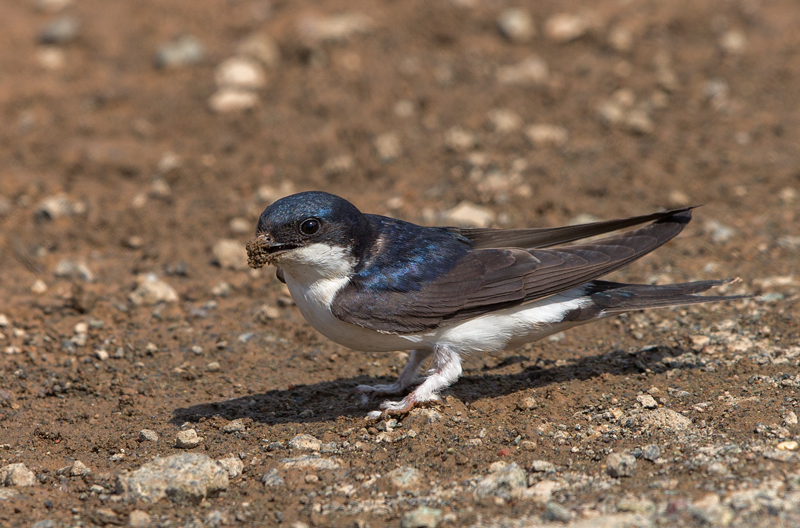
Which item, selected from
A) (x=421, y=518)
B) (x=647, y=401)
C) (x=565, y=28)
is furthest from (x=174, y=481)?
(x=565, y=28)

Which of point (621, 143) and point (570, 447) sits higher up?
point (621, 143)

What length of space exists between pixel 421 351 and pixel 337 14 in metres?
5.62

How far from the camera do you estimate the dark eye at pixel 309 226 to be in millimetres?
4160

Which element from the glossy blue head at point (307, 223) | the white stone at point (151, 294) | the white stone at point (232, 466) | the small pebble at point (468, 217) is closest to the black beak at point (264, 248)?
the glossy blue head at point (307, 223)

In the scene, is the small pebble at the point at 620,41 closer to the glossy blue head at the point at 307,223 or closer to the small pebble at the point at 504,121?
the small pebble at the point at 504,121

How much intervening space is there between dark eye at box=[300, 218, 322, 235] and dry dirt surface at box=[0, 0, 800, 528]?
1.00 meters

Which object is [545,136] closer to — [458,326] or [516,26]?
[516,26]

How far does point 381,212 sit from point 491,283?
2514 mm

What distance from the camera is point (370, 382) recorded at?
16.4 ft

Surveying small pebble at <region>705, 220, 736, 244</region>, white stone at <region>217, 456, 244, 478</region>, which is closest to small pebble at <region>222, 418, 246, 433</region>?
white stone at <region>217, 456, 244, 478</region>

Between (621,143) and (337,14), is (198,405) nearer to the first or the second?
(621,143)

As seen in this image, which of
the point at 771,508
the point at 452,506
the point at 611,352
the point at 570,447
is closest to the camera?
the point at 771,508

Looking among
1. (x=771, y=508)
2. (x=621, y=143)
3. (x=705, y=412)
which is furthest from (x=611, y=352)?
(x=621, y=143)

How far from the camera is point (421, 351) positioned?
477 centimetres
